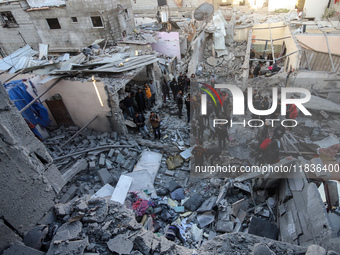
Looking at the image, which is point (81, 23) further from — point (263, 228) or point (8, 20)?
point (263, 228)

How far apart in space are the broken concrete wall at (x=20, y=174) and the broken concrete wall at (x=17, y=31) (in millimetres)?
19058

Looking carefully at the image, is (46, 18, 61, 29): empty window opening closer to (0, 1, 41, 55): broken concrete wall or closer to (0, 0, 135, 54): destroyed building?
(0, 0, 135, 54): destroyed building

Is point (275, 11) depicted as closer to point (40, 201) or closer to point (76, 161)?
point (76, 161)

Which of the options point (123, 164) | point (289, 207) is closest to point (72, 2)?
point (123, 164)

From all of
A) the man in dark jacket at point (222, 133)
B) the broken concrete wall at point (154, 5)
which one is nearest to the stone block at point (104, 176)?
the man in dark jacket at point (222, 133)

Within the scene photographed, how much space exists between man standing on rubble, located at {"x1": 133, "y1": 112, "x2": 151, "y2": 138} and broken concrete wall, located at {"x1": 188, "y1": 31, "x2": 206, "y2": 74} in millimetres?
6726

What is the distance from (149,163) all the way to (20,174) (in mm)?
5067

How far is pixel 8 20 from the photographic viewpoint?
1725 cm

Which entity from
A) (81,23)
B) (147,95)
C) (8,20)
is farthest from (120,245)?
(8,20)

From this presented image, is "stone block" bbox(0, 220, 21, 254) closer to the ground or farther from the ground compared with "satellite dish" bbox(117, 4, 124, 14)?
closer to the ground

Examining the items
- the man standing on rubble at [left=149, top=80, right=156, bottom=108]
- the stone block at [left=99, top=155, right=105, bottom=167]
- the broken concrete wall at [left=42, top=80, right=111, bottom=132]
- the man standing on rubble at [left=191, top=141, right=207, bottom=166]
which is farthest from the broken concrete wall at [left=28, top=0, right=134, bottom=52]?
the man standing on rubble at [left=191, top=141, right=207, bottom=166]

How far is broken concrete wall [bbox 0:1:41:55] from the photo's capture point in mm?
16141

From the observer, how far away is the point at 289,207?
486 centimetres

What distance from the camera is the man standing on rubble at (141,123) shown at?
27.3 ft
